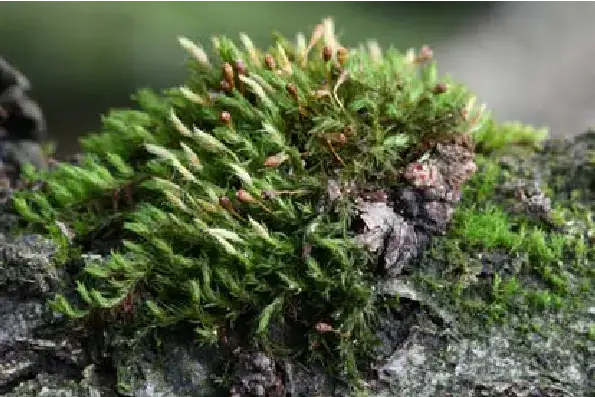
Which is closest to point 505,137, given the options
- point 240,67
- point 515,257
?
point 515,257

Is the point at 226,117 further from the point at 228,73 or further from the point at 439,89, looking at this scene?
the point at 439,89

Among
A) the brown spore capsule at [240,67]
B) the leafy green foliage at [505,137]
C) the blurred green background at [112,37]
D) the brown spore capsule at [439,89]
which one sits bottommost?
the brown spore capsule at [240,67]

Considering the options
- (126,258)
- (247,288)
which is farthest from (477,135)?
(126,258)

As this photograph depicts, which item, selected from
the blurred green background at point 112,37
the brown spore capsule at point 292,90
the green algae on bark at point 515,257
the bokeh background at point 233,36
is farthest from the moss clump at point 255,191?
the blurred green background at point 112,37

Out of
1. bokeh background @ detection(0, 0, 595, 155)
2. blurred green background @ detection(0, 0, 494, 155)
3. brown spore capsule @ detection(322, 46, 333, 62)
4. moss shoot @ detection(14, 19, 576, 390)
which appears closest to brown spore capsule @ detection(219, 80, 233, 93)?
moss shoot @ detection(14, 19, 576, 390)

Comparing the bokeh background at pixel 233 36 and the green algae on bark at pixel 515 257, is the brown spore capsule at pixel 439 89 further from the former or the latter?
the bokeh background at pixel 233 36

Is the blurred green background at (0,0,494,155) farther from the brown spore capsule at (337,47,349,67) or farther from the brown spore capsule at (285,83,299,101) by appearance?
the brown spore capsule at (285,83,299,101)

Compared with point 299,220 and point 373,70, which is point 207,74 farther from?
point 299,220
